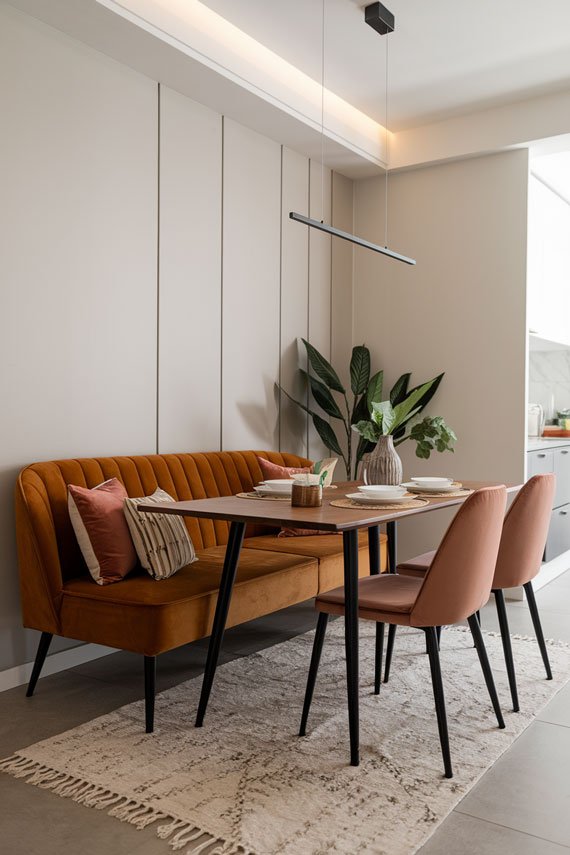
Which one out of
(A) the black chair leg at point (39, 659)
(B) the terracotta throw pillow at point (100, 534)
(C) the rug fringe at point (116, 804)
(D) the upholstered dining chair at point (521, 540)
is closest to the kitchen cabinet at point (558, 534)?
(D) the upholstered dining chair at point (521, 540)

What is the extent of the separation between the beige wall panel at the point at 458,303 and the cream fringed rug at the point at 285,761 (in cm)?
181

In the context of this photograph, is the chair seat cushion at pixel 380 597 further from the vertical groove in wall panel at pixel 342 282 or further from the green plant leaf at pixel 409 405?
the vertical groove in wall panel at pixel 342 282

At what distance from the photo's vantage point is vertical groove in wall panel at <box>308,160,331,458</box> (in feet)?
16.0

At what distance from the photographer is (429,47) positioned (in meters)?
3.82

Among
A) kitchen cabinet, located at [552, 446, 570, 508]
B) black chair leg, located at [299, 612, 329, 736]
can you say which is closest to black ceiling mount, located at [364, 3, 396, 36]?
black chair leg, located at [299, 612, 329, 736]

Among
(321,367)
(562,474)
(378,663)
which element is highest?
(321,367)

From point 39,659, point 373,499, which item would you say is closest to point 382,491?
point 373,499

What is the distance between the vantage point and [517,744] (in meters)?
2.46

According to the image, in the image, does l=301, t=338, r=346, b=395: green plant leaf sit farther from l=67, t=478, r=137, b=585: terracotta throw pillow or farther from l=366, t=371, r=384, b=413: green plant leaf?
l=67, t=478, r=137, b=585: terracotta throw pillow

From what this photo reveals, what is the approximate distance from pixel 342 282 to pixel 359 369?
0.65m

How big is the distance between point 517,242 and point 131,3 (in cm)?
257

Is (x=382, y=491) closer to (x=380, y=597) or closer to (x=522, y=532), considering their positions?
(x=380, y=597)

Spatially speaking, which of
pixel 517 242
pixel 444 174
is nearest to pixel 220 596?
pixel 517 242

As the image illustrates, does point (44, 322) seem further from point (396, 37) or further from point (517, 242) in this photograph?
point (517, 242)
